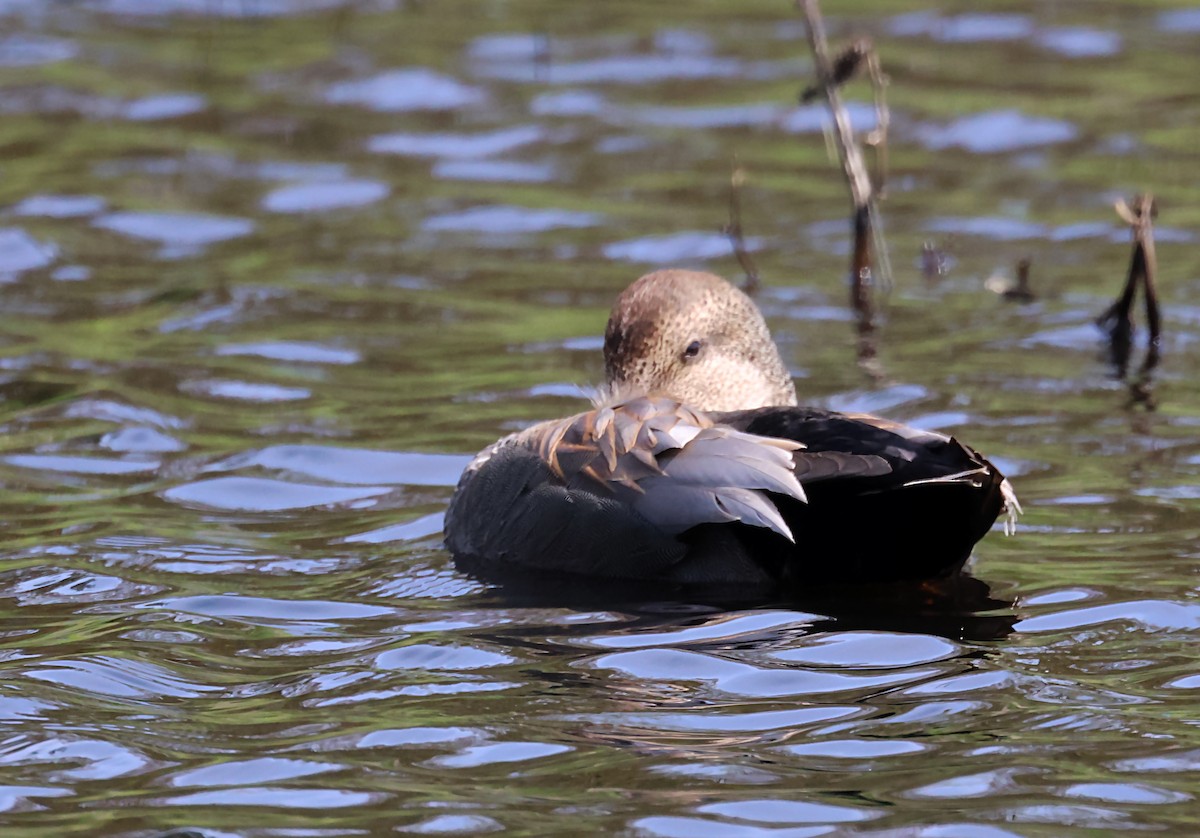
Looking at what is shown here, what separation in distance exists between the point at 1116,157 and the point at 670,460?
7.14 metres

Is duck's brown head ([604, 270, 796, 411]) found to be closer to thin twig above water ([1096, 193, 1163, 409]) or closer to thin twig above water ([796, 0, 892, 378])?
thin twig above water ([796, 0, 892, 378])

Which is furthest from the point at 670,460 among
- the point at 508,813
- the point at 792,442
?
the point at 508,813

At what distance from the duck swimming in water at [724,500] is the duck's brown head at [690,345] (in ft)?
1.36

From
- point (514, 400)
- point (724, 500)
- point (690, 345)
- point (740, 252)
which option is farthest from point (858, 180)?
point (724, 500)

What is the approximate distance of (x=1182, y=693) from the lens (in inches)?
201

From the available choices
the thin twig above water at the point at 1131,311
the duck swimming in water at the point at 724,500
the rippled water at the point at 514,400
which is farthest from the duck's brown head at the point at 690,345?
the thin twig above water at the point at 1131,311

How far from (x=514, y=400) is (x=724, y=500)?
3.29m

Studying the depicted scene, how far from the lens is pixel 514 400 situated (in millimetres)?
8953

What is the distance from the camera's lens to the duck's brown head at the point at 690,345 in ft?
23.9

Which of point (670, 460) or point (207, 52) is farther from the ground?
point (207, 52)

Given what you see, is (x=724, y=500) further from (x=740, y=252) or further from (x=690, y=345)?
(x=740, y=252)

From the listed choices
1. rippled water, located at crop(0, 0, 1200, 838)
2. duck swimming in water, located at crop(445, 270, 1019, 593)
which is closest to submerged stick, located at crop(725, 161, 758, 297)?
rippled water, located at crop(0, 0, 1200, 838)

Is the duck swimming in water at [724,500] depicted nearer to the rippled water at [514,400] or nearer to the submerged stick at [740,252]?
the rippled water at [514,400]

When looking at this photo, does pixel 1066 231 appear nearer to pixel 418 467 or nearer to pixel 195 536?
pixel 418 467
